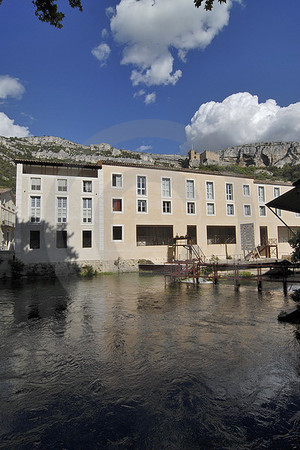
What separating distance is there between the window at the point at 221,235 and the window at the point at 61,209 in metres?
17.1

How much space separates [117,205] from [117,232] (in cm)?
298

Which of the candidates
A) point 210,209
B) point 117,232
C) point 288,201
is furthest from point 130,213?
Result: point 288,201

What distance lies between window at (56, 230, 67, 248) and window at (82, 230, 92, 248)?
178 cm

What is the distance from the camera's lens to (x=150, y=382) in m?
4.92

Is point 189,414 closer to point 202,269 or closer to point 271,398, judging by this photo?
point 271,398

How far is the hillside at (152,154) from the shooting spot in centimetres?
9875

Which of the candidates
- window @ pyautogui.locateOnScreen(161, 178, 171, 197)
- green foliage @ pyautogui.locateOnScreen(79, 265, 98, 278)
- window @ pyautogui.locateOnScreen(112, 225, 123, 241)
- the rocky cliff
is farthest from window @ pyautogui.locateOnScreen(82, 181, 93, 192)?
the rocky cliff

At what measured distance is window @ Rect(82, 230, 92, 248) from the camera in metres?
26.9

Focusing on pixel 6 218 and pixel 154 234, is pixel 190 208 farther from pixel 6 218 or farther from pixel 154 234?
pixel 6 218

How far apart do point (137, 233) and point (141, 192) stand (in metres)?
4.72

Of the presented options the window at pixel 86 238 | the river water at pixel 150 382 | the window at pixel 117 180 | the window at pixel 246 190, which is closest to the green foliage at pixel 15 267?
the window at pixel 86 238

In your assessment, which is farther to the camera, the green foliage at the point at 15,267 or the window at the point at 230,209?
the window at the point at 230,209

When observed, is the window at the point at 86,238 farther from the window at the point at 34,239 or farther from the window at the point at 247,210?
the window at the point at 247,210

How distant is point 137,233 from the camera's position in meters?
29.6
